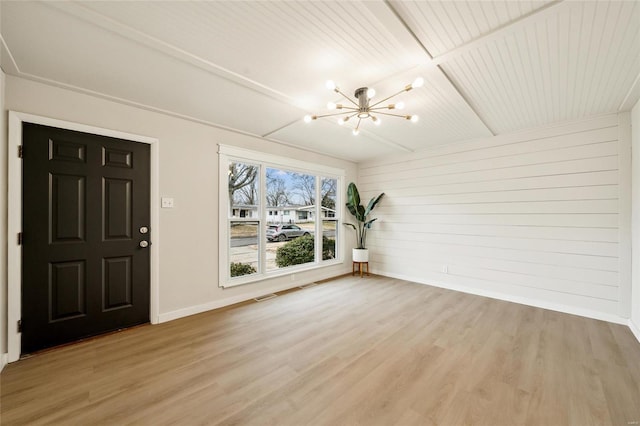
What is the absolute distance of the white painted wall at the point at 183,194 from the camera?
2.66 meters

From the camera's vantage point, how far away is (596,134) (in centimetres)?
307

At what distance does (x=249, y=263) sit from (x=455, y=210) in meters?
3.63

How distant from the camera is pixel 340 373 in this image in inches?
78.5

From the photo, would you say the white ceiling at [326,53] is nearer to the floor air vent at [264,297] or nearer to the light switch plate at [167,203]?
the light switch plate at [167,203]

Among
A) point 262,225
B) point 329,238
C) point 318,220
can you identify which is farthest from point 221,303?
point 329,238

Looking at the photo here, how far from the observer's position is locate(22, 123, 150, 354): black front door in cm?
225

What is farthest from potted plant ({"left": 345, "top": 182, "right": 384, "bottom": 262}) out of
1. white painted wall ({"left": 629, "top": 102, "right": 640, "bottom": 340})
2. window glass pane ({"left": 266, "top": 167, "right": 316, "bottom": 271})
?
white painted wall ({"left": 629, "top": 102, "right": 640, "bottom": 340})

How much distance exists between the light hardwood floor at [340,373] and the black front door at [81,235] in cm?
28

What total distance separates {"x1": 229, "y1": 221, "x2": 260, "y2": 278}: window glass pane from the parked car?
0.31 meters

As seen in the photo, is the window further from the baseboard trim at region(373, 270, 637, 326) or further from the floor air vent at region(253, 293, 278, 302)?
the baseboard trim at region(373, 270, 637, 326)

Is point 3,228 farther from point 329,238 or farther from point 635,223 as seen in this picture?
point 635,223

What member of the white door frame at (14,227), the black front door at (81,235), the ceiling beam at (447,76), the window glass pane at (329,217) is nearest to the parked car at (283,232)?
the window glass pane at (329,217)

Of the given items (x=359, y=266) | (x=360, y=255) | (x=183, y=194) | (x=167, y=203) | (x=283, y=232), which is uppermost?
(x=183, y=194)

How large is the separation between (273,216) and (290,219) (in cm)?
43
